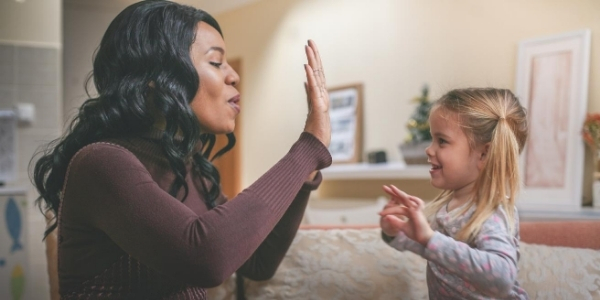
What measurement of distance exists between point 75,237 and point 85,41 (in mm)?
4397

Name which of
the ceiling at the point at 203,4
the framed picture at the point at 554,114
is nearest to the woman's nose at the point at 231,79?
the framed picture at the point at 554,114

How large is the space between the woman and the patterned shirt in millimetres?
281

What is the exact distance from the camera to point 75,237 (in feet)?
3.19

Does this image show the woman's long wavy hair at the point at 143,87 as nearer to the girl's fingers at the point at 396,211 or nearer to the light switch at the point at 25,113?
the girl's fingers at the point at 396,211

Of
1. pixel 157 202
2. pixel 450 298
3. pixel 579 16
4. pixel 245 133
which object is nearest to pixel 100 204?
pixel 157 202

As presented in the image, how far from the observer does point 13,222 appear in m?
3.00

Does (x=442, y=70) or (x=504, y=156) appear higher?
(x=442, y=70)

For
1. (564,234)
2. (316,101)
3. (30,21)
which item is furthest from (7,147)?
(564,234)

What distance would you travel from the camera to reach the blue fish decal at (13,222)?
2.98 metres

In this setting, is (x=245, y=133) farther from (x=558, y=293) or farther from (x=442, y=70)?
(x=558, y=293)

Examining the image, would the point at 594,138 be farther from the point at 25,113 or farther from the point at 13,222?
the point at 25,113

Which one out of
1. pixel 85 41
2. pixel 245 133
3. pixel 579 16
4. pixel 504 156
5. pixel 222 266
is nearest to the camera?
pixel 222 266

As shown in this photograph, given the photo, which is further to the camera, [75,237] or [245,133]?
[245,133]

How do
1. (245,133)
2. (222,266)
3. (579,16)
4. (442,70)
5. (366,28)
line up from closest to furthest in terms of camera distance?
(222,266) < (579,16) < (442,70) < (366,28) < (245,133)
